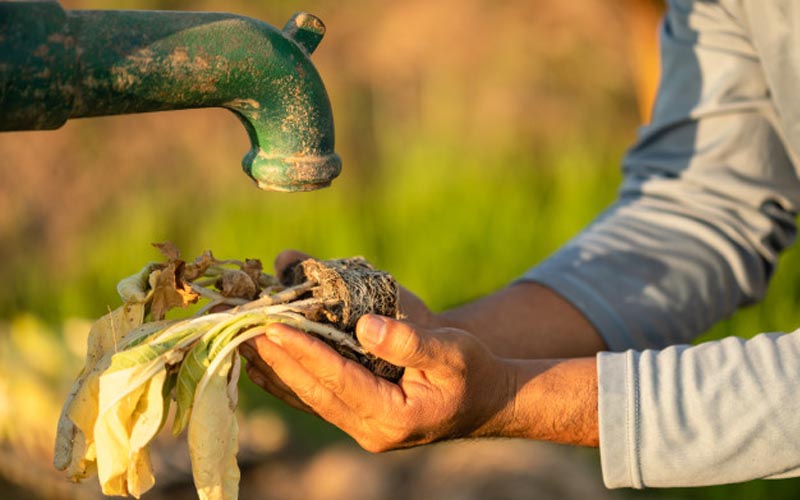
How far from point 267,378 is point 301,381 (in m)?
0.18

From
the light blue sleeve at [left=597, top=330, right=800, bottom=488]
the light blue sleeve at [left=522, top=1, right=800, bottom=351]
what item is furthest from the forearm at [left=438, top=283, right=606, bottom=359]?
the light blue sleeve at [left=597, top=330, right=800, bottom=488]

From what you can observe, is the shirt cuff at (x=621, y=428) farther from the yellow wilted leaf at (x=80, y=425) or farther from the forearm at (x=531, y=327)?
the yellow wilted leaf at (x=80, y=425)

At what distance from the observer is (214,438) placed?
148 cm

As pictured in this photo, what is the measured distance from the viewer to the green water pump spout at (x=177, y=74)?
1178mm

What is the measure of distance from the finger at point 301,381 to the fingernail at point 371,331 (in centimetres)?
11

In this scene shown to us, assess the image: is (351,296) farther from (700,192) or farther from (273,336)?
(700,192)

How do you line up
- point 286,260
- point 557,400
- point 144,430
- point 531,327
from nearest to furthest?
point 144,430 < point 557,400 < point 286,260 < point 531,327

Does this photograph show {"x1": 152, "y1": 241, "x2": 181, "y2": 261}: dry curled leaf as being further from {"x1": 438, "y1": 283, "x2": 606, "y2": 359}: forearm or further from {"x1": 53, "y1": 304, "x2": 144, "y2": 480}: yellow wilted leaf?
{"x1": 438, "y1": 283, "x2": 606, "y2": 359}: forearm

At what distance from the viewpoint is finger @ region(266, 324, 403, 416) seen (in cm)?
Result: 154

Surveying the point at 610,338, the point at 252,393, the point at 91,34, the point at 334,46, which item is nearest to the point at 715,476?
the point at 610,338

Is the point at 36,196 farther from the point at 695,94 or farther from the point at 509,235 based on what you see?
the point at 695,94

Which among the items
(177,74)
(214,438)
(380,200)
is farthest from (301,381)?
(380,200)

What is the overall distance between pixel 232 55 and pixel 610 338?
3.50 feet

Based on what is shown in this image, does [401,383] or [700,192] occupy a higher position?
[700,192]
